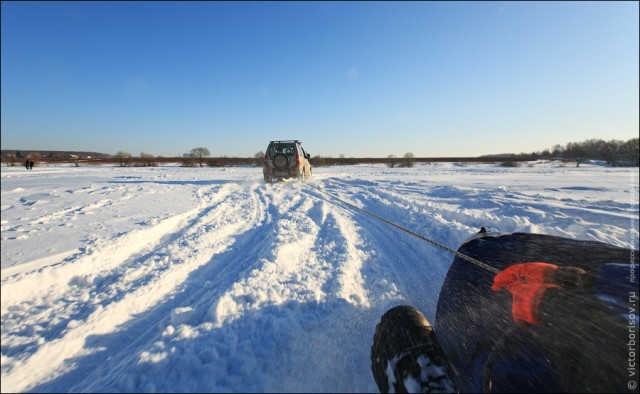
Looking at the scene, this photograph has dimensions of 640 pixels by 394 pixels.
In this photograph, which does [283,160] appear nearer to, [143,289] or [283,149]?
[283,149]

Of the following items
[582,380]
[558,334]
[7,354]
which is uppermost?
[558,334]

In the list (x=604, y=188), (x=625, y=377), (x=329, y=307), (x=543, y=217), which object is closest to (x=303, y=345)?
(x=329, y=307)

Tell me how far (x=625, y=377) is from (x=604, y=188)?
12.7 metres

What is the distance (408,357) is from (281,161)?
1165cm

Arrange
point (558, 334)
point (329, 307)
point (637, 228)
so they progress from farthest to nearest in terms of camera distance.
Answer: point (637, 228), point (329, 307), point (558, 334)

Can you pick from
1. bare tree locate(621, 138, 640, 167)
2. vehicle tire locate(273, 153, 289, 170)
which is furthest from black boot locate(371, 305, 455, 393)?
bare tree locate(621, 138, 640, 167)

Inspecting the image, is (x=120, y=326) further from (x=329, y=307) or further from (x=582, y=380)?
(x=582, y=380)

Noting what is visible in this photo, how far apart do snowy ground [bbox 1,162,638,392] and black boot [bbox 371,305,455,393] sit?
1.12 feet

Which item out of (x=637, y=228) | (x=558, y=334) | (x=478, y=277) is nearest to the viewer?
(x=558, y=334)

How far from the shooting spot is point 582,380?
3.91 feet

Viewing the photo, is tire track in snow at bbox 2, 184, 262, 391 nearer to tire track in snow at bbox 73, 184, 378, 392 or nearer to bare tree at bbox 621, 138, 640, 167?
tire track in snow at bbox 73, 184, 378, 392

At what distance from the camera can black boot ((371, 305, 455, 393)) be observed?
4.83 ft

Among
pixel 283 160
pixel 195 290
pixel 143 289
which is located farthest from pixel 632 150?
pixel 143 289

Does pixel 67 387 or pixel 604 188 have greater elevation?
pixel 604 188
